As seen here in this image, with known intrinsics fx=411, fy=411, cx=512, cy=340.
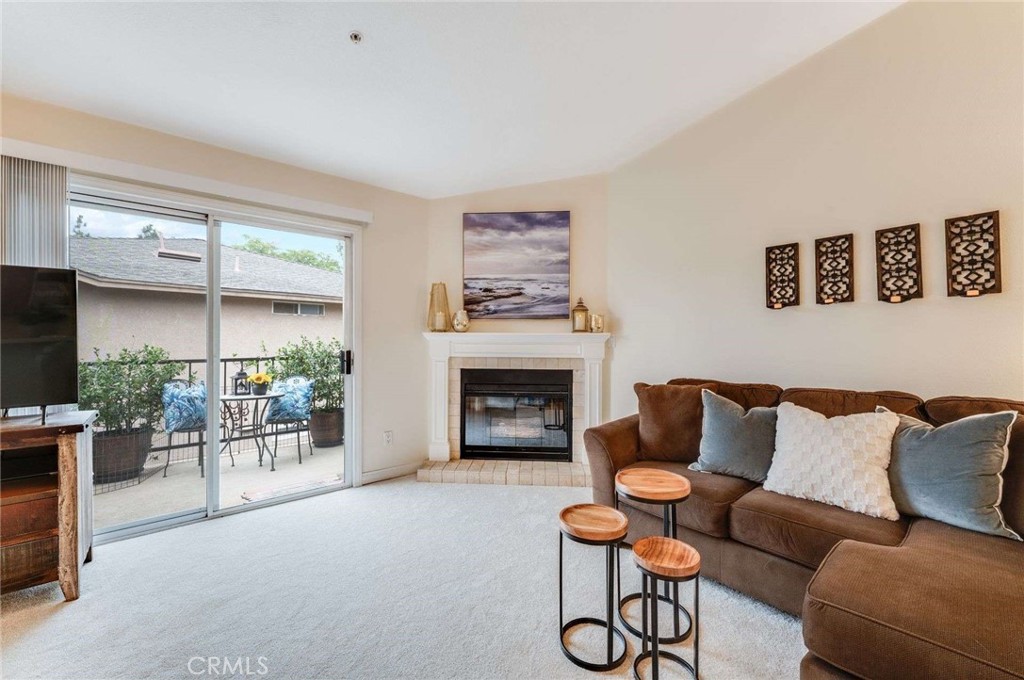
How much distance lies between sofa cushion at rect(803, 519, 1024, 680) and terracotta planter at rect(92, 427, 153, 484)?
12.2ft

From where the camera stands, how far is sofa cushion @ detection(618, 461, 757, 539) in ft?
6.67

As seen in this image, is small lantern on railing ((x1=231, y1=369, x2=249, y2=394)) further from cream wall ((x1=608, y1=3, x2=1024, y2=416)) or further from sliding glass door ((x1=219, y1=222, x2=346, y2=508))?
cream wall ((x1=608, y1=3, x2=1024, y2=416))

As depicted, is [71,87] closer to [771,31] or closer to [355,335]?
[355,335]

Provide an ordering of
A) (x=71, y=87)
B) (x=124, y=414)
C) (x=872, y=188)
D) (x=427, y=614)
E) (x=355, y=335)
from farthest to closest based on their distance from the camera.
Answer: (x=355, y=335), (x=124, y=414), (x=872, y=188), (x=71, y=87), (x=427, y=614)

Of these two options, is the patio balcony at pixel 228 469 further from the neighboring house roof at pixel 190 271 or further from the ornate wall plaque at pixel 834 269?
the ornate wall plaque at pixel 834 269

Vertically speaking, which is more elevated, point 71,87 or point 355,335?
point 71,87

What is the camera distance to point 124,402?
2.67 metres

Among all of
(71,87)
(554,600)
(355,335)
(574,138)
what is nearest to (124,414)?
(355,335)

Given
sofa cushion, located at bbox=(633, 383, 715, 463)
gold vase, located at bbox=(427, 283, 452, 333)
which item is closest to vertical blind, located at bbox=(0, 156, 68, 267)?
gold vase, located at bbox=(427, 283, 452, 333)

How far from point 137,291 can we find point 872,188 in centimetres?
461

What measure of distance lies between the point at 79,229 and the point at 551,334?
3349mm

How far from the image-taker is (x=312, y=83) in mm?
2307

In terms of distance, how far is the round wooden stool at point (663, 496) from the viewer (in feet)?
5.67

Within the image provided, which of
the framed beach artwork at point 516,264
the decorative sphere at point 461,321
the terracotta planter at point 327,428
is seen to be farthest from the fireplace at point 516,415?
the terracotta planter at point 327,428
